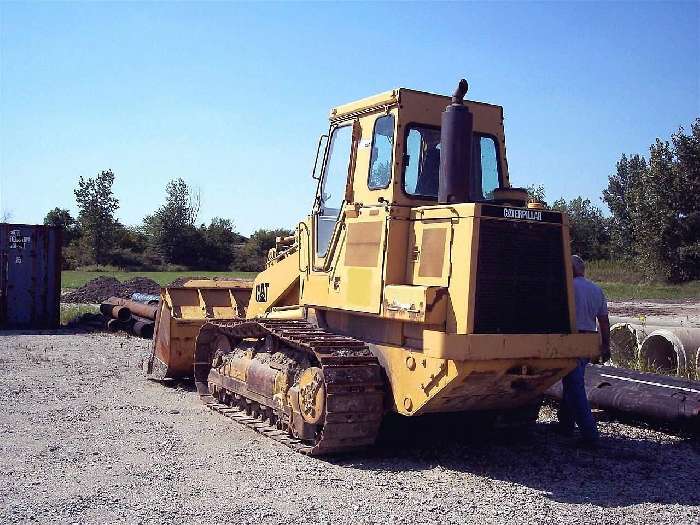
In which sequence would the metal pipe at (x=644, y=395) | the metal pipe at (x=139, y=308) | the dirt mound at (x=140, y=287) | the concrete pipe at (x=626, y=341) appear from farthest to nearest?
the dirt mound at (x=140, y=287)
the metal pipe at (x=139, y=308)
the concrete pipe at (x=626, y=341)
the metal pipe at (x=644, y=395)

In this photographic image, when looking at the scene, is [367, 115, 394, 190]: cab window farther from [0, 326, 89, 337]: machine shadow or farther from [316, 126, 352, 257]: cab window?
[0, 326, 89, 337]: machine shadow

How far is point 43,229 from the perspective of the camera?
20.0 m

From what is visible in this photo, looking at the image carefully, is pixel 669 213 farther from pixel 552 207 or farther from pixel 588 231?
pixel 588 231

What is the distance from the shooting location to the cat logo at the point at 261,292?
10.4 meters

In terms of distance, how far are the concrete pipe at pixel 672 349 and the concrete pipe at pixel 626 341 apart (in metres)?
0.14

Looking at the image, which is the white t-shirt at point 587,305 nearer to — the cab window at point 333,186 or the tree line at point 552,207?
the cab window at point 333,186

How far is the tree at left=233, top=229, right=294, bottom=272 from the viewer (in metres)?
48.7

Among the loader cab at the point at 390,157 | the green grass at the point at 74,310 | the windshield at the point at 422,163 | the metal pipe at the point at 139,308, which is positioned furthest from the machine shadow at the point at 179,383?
the green grass at the point at 74,310

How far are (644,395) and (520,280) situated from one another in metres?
3.34

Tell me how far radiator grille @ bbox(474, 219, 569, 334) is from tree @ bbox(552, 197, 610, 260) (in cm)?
4173

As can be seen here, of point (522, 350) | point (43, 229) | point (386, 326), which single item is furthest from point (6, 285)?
point (522, 350)

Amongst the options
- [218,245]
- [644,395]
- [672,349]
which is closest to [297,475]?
[644,395]

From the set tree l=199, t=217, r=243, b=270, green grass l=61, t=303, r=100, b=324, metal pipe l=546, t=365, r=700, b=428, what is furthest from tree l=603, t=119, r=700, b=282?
metal pipe l=546, t=365, r=700, b=428

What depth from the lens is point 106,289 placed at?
27781mm
